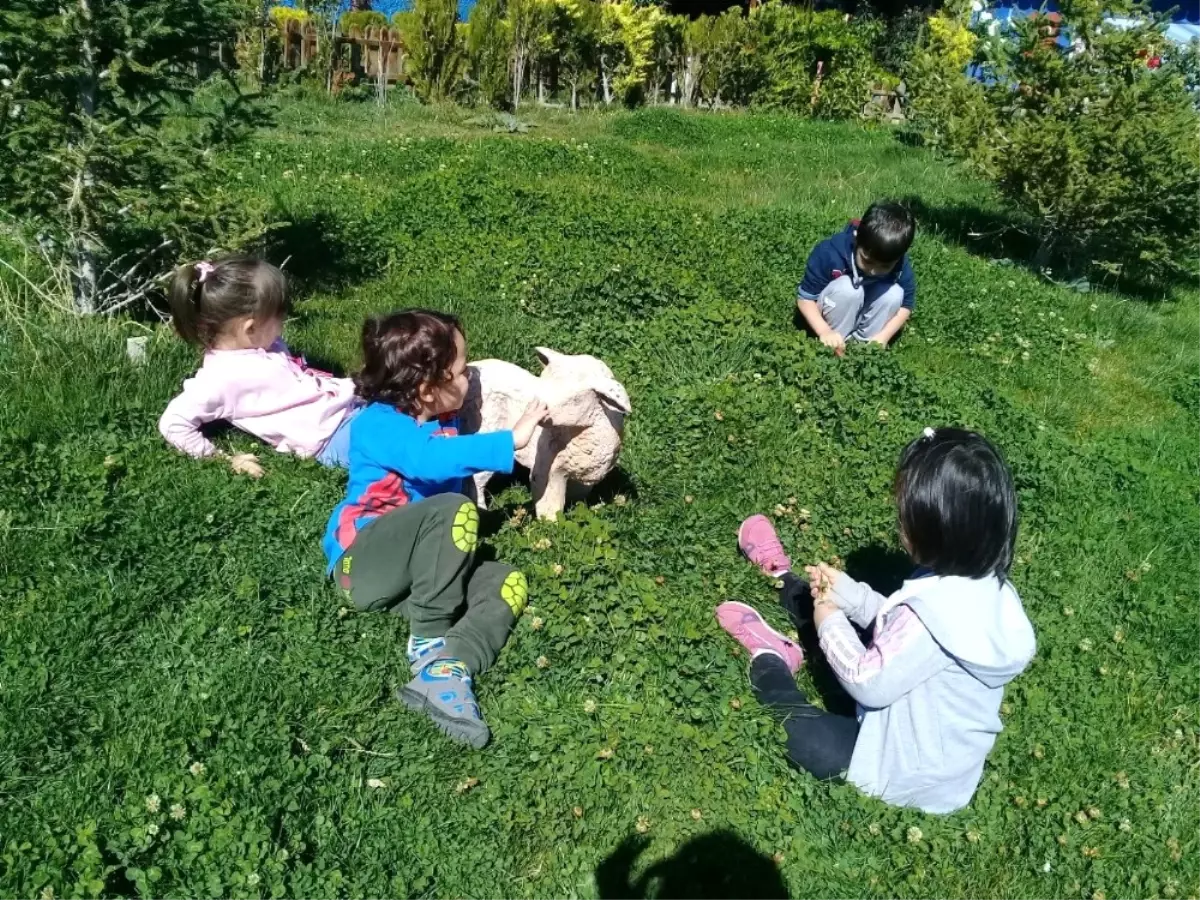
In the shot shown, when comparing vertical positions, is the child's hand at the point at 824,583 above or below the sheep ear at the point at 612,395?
below

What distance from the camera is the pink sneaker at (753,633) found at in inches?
142

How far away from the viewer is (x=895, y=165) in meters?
12.9

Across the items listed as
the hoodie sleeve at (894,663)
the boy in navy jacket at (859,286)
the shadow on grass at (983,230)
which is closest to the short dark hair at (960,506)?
the hoodie sleeve at (894,663)

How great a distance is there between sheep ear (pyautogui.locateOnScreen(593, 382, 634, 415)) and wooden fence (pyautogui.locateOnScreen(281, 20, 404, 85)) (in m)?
13.9

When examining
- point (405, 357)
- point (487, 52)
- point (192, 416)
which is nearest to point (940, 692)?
point (405, 357)

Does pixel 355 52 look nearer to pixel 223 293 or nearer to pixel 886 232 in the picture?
pixel 886 232

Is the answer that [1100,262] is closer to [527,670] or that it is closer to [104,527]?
[527,670]

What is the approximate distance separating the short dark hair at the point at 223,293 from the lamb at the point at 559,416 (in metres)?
1.05

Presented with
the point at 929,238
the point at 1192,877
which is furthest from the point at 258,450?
the point at 929,238

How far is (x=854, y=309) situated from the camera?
6184 millimetres

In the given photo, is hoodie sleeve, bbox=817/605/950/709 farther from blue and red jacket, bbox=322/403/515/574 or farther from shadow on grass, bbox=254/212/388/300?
shadow on grass, bbox=254/212/388/300

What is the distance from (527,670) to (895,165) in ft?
38.3

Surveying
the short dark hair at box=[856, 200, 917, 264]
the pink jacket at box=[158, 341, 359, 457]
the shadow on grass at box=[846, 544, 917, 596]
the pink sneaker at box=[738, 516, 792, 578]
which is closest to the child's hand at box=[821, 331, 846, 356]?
the short dark hair at box=[856, 200, 917, 264]

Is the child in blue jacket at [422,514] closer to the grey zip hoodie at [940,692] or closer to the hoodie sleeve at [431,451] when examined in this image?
the hoodie sleeve at [431,451]
